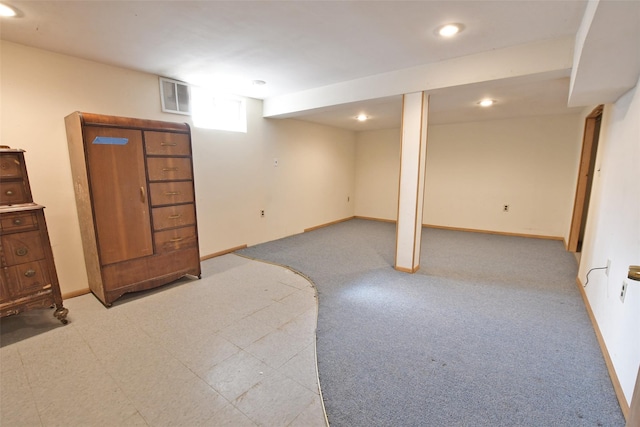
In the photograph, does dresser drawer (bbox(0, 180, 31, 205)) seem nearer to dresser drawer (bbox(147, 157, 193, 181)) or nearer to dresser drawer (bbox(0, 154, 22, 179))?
dresser drawer (bbox(0, 154, 22, 179))

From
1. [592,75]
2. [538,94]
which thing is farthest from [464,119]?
[592,75]

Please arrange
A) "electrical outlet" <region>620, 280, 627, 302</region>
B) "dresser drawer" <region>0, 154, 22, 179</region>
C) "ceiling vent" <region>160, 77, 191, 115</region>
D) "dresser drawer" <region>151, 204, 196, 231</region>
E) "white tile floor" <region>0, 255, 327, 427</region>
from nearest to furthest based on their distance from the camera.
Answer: "white tile floor" <region>0, 255, 327, 427</region> < "electrical outlet" <region>620, 280, 627, 302</region> < "dresser drawer" <region>0, 154, 22, 179</region> < "dresser drawer" <region>151, 204, 196, 231</region> < "ceiling vent" <region>160, 77, 191, 115</region>

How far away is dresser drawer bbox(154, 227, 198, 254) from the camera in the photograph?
284cm

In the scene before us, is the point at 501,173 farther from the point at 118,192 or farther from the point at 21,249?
the point at 21,249

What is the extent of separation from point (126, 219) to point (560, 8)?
371 cm

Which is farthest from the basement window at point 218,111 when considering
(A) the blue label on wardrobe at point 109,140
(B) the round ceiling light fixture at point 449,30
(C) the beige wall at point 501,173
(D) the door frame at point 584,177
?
(D) the door frame at point 584,177

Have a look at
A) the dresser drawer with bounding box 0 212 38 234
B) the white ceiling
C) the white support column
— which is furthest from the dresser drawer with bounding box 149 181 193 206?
the white support column

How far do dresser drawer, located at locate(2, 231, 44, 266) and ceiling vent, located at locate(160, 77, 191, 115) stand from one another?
6.10 feet

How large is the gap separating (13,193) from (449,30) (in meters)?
3.61

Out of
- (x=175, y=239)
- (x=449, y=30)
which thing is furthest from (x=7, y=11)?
(x=449, y=30)

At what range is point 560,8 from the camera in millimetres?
1817

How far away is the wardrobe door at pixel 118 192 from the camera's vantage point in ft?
7.89

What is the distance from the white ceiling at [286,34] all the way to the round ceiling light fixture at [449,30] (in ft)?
0.19

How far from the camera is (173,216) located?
9.58ft
